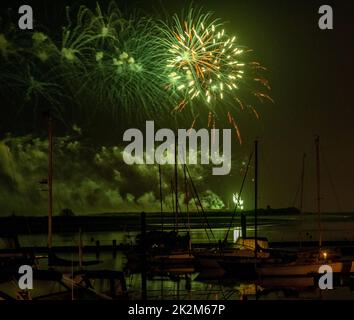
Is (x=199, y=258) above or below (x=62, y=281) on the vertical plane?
below

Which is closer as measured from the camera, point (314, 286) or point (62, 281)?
point (62, 281)

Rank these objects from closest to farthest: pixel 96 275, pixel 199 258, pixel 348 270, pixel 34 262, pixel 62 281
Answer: pixel 62 281, pixel 96 275, pixel 34 262, pixel 348 270, pixel 199 258

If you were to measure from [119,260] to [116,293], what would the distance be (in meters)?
25.1

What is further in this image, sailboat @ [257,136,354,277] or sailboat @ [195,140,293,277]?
sailboat @ [195,140,293,277]

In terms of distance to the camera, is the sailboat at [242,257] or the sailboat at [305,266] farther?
the sailboat at [242,257]

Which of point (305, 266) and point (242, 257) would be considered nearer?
point (305, 266)

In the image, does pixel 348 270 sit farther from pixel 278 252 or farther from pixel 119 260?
pixel 119 260
